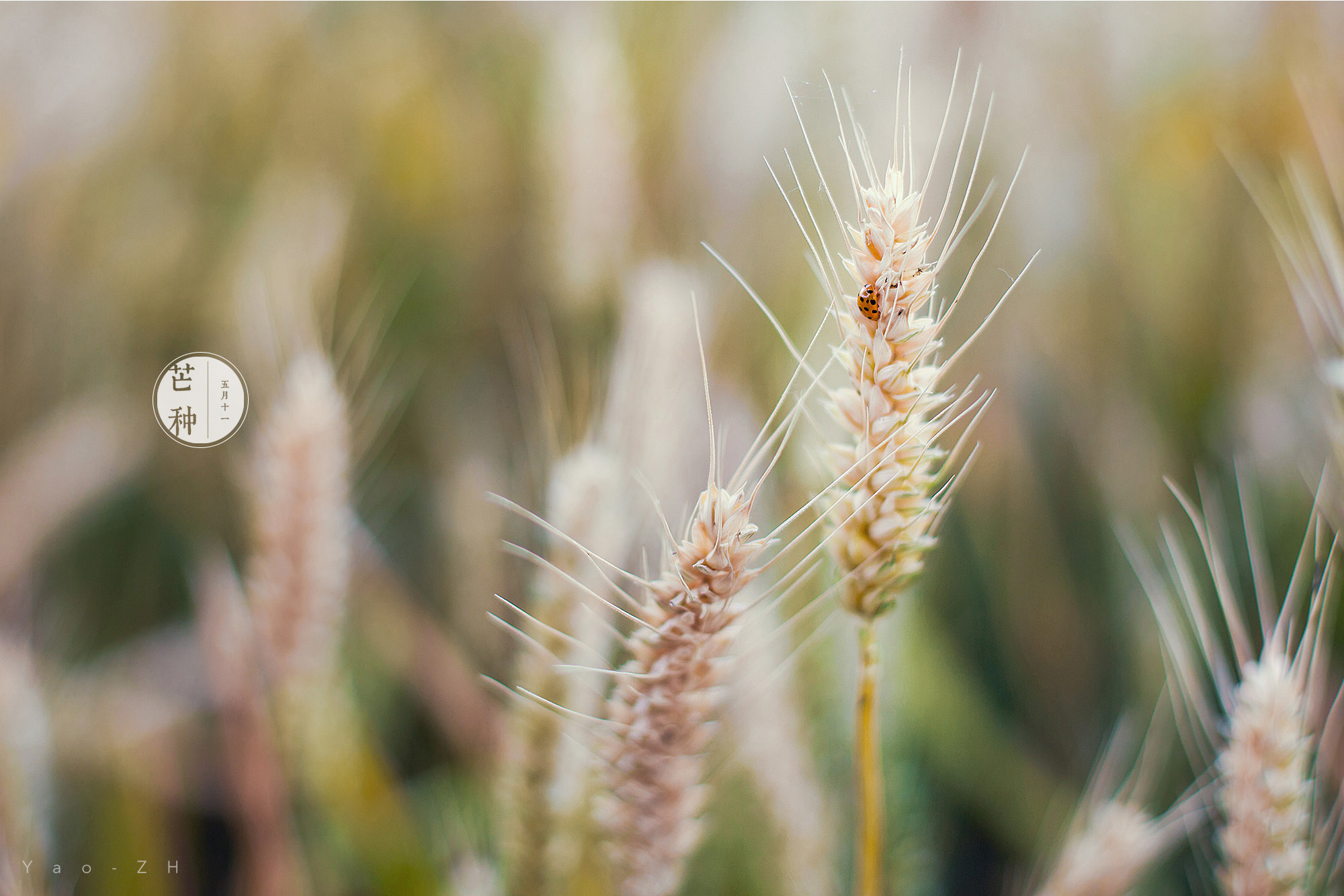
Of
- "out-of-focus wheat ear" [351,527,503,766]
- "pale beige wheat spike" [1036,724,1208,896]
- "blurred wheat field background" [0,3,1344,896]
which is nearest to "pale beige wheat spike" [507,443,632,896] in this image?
"blurred wheat field background" [0,3,1344,896]

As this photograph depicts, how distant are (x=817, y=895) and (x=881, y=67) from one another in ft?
1.78

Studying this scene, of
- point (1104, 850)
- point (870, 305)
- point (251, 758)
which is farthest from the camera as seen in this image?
point (251, 758)

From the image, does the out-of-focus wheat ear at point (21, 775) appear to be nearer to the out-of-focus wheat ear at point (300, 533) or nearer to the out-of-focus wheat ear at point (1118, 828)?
the out-of-focus wheat ear at point (300, 533)

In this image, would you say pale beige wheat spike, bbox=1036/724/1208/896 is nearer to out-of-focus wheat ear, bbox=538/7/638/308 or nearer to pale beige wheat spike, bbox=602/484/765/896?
pale beige wheat spike, bbox=602/484/765/896

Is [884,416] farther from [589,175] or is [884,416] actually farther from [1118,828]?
[589,175]

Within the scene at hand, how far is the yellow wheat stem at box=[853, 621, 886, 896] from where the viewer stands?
0.23 m

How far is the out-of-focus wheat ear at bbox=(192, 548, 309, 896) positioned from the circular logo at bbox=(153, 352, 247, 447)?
4.6 inches

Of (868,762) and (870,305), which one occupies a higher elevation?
(870,305)

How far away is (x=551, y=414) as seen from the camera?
1.38ft

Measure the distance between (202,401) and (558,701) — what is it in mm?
382

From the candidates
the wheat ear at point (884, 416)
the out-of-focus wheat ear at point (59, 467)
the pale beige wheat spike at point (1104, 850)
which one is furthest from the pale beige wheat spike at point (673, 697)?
the out-of-focus wheat ear at point (59, 467)

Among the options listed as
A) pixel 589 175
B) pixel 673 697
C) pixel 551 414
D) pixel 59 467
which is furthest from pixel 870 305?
pixel 59 467

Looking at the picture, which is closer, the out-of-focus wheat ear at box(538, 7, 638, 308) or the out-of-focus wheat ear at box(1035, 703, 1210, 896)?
the out-of-focus wheat ear at box(1035, 703, 1210, 896)

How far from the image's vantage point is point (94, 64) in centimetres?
62
